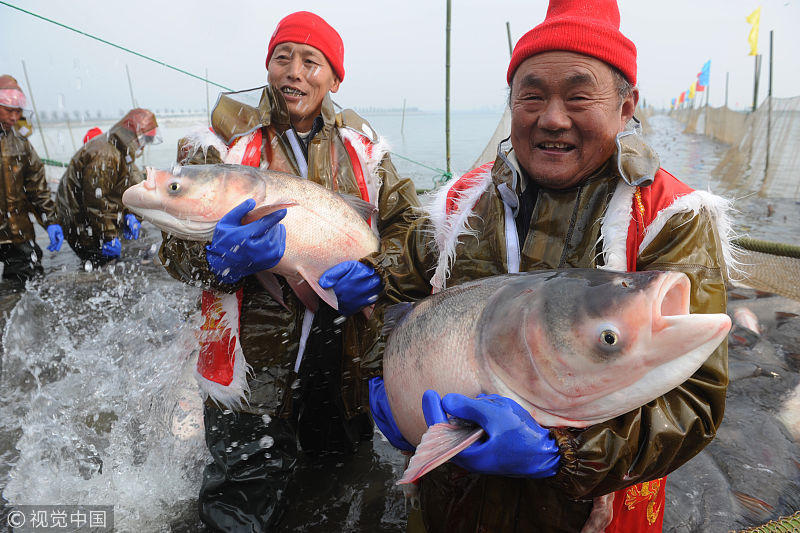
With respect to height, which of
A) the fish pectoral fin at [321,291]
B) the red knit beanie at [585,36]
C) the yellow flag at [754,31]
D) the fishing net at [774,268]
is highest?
the yellow flag at [754,31]

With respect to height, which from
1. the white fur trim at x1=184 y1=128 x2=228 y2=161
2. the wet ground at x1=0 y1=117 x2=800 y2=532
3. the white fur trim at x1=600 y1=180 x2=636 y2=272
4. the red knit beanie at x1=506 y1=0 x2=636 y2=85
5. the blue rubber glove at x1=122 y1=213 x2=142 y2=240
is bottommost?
the wet ground at x1=0 y1=117 x2=800 y2=532

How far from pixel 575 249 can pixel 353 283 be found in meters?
1.21

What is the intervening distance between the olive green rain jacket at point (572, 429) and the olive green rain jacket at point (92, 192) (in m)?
6.87

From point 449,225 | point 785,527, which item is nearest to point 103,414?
point 449,225

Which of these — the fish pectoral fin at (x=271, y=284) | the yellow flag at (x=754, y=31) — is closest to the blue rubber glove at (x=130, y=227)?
the fish pectoral fin at (x=271, y=284)

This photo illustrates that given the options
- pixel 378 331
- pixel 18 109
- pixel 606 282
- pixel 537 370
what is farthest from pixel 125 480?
pixel 18 109

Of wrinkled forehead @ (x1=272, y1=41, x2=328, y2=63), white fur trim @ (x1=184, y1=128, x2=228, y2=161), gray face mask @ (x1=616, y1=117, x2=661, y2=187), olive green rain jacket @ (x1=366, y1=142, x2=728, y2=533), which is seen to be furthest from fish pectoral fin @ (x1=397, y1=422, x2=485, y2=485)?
wrinkled forehead @ (x1=272, y1=41, x2=328, y2=63)

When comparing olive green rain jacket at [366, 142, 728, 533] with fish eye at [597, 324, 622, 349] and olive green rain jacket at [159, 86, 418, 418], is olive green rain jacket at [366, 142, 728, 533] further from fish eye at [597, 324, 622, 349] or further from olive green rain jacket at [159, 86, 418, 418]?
olive green rain jacket at [159, 86, 418, 418]

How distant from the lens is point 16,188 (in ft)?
22.1

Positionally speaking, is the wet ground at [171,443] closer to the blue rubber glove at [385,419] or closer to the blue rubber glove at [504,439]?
the blue rubber glove at [385,419]

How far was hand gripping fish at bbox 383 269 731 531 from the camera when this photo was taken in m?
1.19

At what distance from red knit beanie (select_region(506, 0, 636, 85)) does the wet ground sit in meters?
2.34

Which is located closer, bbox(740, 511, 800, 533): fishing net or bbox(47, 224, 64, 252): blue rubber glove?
bbox(740, 511, 800, 533): fishing net

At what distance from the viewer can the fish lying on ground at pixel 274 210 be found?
7.86ft
